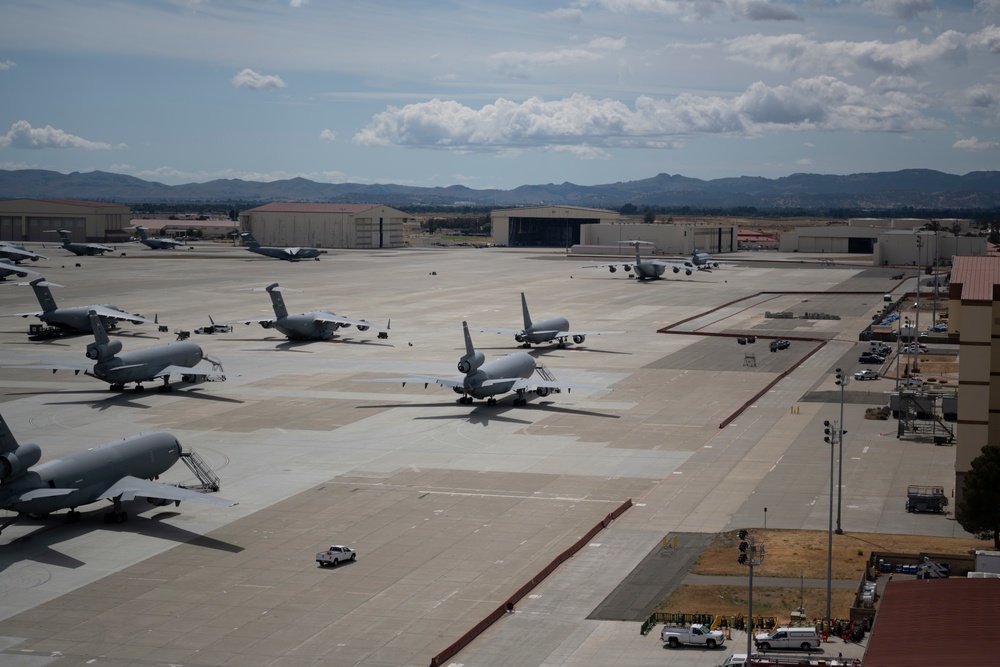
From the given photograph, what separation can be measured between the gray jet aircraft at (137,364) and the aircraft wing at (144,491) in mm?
28237

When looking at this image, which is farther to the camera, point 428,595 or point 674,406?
point 674,406

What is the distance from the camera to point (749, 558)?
4447 cm

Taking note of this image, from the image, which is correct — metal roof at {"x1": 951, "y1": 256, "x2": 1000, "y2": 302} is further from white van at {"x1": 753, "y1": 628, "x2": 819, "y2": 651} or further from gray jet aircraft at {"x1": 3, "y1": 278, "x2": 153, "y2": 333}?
gray jet aircraft at {"x1": 3, "y1": 278, "x2": 153, "y2": 333}

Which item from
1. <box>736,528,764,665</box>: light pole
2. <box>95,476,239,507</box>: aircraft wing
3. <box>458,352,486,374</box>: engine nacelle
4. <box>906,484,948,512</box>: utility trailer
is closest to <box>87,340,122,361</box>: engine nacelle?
<box>458,352,486,374</box>: engine nacelle

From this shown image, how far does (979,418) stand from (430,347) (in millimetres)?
63188

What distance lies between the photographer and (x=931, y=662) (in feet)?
112

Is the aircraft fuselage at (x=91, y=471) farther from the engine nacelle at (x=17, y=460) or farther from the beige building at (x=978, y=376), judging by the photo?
the beige building at (x=978, y=376)

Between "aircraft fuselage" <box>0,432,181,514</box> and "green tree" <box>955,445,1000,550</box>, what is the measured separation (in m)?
38.7

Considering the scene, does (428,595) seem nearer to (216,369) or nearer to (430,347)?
(216,369)

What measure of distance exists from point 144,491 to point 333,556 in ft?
36.2

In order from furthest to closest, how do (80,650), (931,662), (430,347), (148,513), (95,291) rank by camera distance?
1. (95,291)
2. (430,347)
3. (148,513)
4. (80,650)
5. (931,662)

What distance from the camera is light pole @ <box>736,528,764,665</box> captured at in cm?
3800

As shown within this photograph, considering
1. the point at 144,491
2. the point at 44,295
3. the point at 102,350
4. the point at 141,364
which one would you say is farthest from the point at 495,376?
the point at 44,295

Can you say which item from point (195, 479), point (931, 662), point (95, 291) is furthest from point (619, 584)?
point (95, 291)
